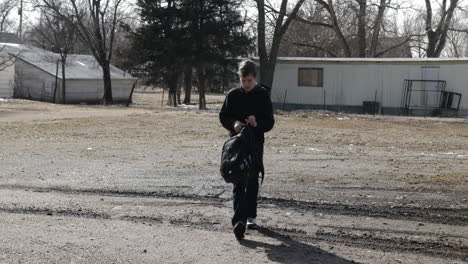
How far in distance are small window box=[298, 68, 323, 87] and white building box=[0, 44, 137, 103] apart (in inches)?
543

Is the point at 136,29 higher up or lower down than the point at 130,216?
higher up

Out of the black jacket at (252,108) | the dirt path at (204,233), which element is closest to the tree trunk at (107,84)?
the dirt path at (204,233)

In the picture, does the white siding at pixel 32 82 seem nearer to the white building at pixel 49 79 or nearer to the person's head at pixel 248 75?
the white building at pixel 49 79

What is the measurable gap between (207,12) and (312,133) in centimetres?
2011

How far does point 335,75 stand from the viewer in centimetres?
3303

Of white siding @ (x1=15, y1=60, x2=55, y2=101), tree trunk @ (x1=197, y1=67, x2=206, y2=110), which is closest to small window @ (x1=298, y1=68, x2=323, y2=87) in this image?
tree trunk @ (x1=197, y1=67, x2=206, y2=110)

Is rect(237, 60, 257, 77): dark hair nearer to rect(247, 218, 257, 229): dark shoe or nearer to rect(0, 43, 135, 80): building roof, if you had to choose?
rect(247, 218, 257, 229): dark shoe

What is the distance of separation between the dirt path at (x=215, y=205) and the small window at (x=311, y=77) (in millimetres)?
19714

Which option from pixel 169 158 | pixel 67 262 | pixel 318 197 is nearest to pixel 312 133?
pixel 169 158

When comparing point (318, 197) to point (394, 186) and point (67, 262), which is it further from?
point (67, 262)

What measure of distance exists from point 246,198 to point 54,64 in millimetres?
39526

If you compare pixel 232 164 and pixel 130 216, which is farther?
pixel 130 216

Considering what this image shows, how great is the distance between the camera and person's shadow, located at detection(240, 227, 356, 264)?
5.02 meters

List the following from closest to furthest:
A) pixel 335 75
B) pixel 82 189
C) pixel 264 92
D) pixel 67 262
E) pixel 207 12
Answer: pixel 67 262 → pixel 264 92 → pixel 82 189 → pixel 335 75 → pixel 207 12
